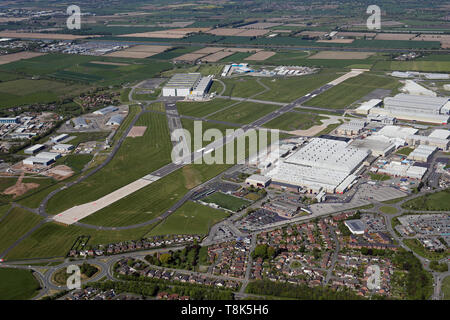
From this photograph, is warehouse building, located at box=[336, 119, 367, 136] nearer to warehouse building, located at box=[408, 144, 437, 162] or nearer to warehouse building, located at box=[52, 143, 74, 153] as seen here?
warehouse building, located at box=[408, 144, 437, 162]

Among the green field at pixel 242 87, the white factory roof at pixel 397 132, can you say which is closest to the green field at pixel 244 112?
the green field at pixel 242 87

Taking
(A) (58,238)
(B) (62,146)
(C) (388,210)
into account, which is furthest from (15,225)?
(C) (388,210)

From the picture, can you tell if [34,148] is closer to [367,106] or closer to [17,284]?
[17,284]

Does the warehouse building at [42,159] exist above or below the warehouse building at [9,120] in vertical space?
below

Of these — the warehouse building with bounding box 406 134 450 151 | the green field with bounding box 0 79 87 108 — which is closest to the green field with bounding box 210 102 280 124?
the warehouse building with bounding box 406 134 450 151

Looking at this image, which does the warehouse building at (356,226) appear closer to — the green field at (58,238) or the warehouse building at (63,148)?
the green field at (58,238)

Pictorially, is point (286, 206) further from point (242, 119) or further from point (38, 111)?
point (38, 111)
